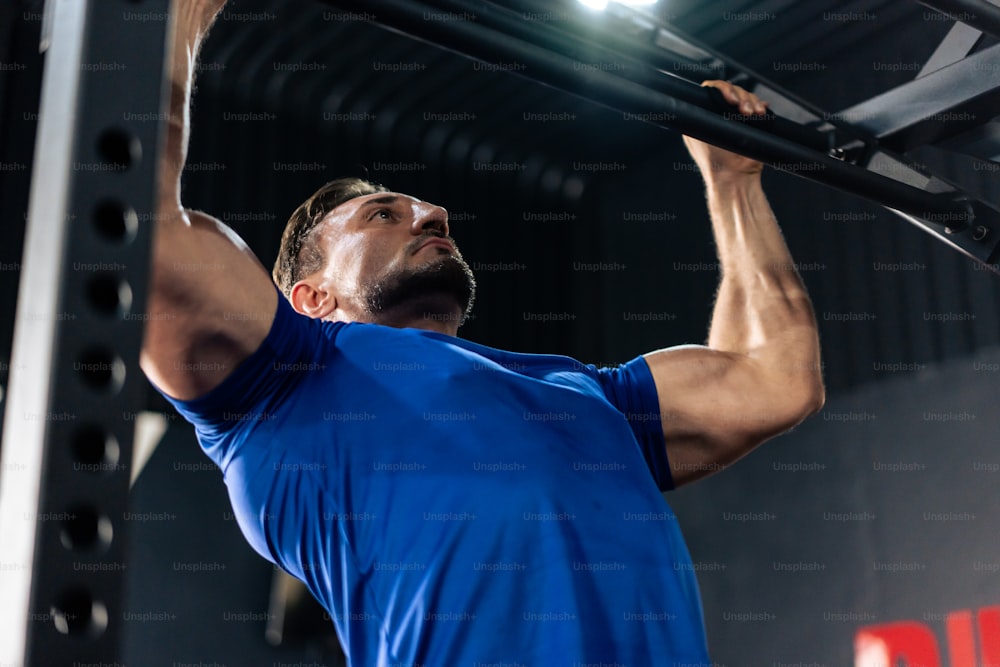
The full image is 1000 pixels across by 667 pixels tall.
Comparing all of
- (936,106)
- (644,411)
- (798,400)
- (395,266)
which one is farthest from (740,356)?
(395,266)

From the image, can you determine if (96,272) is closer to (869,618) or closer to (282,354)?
(282,354)

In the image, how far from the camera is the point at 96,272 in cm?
59

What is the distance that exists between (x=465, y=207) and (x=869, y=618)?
2.80 meters

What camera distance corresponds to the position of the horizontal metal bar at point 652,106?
118 cm

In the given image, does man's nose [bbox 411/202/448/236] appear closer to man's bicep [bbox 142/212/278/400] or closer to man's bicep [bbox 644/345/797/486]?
man's bicep [bbox 644/345/797/486]

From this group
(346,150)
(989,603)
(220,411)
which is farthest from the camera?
(346,150)

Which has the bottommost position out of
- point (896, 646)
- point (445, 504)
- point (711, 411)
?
point (896, 646)

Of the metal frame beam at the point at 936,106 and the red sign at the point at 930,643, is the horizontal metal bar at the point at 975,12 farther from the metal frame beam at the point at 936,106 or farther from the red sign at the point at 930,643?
the red sign at the point at 930,643

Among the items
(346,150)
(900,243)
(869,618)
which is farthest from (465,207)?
(869,618)

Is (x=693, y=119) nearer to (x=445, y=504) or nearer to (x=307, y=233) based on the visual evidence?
(x=445, y=504)

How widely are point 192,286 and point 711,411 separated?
3.27 feet

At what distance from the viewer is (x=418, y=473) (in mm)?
1406

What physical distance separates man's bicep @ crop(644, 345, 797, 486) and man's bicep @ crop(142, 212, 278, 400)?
0.78 m

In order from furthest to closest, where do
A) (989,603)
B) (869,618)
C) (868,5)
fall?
(868,5), (869,618), (989,603)
